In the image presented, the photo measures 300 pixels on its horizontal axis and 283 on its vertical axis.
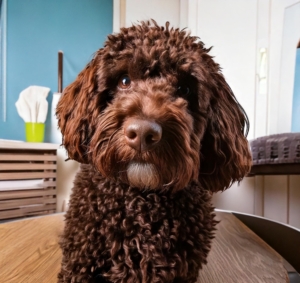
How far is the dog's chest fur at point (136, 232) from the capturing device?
58 centimetres

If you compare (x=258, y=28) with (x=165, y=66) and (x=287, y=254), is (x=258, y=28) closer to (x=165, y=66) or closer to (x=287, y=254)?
(x=287, y=254)

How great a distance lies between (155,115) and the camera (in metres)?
0.53

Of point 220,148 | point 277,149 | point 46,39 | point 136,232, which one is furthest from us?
point 46,39

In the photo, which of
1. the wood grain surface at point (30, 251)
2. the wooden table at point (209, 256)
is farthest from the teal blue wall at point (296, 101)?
the wood grain surface at point (30, 251)

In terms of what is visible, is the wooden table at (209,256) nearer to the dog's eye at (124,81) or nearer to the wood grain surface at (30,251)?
the wood grain surface at (30,251)

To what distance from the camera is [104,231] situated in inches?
23.3

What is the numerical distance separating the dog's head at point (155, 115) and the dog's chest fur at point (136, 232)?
0.05m

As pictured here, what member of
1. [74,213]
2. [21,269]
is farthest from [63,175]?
[74,213]

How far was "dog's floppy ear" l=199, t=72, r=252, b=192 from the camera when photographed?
2.29 feet

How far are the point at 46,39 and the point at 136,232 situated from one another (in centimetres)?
201

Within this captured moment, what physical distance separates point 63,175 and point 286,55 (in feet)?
5.23

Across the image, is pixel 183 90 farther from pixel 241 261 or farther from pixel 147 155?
pixel 241 261

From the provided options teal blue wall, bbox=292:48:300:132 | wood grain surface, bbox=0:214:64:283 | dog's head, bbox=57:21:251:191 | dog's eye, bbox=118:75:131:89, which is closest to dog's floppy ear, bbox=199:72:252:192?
dog's head, bbox=57:21:251:191

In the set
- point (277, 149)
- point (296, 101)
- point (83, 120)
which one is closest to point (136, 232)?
point (83, 120)
